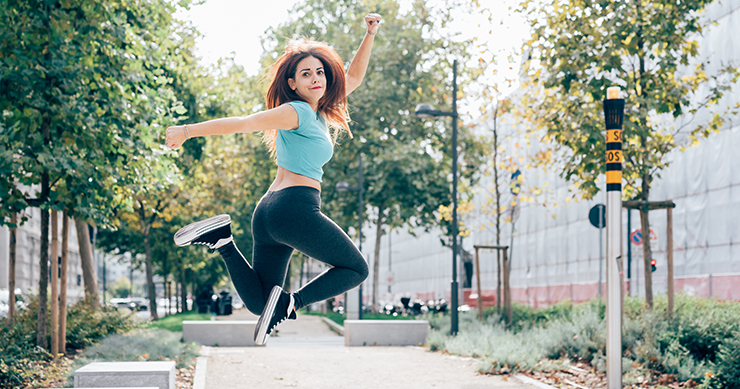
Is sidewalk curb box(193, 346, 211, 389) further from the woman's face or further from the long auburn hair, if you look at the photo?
the woman's face

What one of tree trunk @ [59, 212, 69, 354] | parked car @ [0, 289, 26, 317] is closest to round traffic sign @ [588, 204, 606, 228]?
tree trunk @ [59, 212, 69, 354]

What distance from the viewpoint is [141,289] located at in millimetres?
182375

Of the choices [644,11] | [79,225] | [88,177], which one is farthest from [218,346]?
[644,11]

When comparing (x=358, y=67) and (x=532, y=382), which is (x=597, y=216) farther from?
(x=358, y=67)

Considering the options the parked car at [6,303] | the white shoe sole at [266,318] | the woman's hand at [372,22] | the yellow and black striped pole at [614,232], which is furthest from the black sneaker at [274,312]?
the parked car at [6,303]

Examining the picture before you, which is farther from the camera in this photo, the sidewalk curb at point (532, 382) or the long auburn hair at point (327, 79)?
the sidewalk curb at point (532, 382)

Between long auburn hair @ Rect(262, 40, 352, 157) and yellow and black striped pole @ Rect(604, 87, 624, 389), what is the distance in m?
4.29

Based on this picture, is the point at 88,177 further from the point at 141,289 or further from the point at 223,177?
the point at 141,289

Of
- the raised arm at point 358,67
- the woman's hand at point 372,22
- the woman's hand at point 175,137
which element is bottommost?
the woman's hand at point 175,137

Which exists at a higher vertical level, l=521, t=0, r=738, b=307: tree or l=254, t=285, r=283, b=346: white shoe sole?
l=521, t=0, r=738, b=307: tree

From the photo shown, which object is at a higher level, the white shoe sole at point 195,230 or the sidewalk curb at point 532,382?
the white shoe sole at point 195,230

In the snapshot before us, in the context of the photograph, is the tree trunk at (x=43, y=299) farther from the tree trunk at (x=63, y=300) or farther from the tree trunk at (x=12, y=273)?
the tree trunk at (x=12, y=273)

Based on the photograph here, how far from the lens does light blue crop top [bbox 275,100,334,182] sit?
3445 mm

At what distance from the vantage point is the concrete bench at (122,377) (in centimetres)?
745
